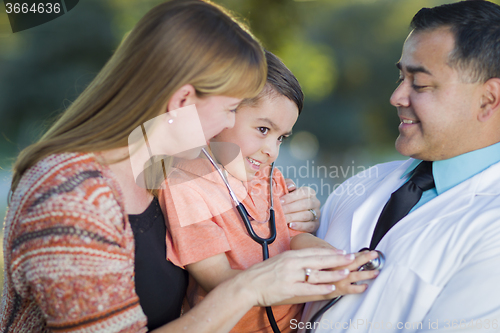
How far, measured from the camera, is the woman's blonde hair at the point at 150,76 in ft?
3.12

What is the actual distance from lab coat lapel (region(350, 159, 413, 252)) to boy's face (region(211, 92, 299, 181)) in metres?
0.40

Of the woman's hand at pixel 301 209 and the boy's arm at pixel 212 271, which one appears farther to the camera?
the woman's hand at pixel 301 209

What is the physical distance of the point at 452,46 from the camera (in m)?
1.25

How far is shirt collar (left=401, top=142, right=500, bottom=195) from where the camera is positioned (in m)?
1.25

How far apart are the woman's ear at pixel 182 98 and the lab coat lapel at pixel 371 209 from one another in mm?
740

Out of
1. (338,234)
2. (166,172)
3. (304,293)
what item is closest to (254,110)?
(166,172)

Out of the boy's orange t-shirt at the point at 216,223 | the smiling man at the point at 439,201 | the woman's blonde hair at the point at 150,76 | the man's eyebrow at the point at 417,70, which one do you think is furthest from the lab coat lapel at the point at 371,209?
the woman's blonde hair at the point at 150,76

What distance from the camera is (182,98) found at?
1.01 metres

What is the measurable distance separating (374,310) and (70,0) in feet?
11.1

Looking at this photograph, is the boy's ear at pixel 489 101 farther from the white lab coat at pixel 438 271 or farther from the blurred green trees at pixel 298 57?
the blurred green trees at pixel 298 57

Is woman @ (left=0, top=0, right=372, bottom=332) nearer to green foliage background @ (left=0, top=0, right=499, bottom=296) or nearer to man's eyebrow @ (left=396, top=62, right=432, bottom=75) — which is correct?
man's eyebrow @ (left=396, top=62, right=432, bottom=75)

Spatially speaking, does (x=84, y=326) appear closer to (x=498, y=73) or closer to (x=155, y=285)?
(x=155, y=285)

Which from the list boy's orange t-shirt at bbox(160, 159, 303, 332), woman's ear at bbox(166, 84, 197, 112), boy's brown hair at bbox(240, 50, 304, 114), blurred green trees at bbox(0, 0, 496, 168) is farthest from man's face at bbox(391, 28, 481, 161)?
blurred green trees at bbox(0, 0, 496, 168)

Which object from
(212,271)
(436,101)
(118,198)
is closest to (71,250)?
(118,198)
